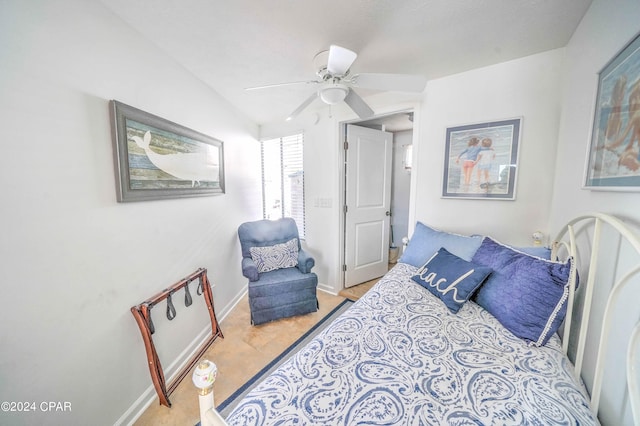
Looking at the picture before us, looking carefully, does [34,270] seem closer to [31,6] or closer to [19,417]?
[19,417]

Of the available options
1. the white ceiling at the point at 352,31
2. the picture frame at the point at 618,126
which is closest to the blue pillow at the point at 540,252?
the picture frame at the point at 618,126

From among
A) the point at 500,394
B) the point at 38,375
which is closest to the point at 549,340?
the point at 500,394

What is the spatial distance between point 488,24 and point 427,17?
401 millimetres

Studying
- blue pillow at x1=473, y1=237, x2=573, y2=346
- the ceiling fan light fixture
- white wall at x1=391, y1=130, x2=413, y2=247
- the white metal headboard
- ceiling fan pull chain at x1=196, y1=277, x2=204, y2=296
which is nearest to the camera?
the white metal headboard

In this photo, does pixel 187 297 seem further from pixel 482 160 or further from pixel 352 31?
pixel 482 160

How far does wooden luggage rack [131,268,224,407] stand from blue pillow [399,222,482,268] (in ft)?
5.83

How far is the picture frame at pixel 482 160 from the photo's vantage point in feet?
5.61

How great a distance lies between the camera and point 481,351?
3.03 ft

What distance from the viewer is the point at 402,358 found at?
2.91 feet

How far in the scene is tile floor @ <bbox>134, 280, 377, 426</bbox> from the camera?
1.35 meters

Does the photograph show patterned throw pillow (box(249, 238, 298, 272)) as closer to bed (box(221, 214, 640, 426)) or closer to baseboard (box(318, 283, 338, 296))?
baseboard (box(318, 283, 338, 296))

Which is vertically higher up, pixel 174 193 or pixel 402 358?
pixel 174 193

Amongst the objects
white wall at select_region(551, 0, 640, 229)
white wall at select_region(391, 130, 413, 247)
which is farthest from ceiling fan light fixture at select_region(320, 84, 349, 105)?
white wall at select_region(391, 130, 413, 247)

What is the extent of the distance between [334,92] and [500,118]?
135 centimetres
